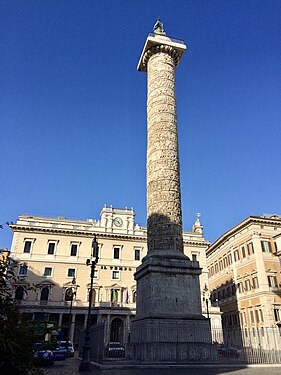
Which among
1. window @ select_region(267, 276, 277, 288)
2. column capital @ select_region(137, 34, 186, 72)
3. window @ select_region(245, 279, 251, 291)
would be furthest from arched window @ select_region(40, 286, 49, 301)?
column capital @ select_region(137, 34, 186, 72)

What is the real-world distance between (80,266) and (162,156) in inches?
739

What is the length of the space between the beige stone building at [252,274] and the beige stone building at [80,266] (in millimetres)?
2415

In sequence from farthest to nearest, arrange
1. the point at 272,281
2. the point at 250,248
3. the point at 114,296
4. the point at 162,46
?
the point at 114,296 < the point at 250,248 < the point at 272,281 < the point at 162,46

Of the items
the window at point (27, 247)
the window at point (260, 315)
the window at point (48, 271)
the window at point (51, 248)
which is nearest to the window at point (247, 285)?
the window at point (260, 315)

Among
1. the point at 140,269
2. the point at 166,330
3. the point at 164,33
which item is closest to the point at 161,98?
the point at 164,33

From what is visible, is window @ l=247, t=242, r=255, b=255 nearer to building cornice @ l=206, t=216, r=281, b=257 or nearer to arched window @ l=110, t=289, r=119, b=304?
building cornice @ l=206, t=216, r=281, b=257

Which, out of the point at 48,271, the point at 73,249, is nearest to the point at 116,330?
the point at 48,271

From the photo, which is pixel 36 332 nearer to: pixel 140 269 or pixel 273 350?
pixel 140 269

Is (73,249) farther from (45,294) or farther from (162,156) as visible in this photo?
(162,156)

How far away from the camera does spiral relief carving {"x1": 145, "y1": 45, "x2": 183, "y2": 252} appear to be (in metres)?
14.2

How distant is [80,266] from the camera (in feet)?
99.5

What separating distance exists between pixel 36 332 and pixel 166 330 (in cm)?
978

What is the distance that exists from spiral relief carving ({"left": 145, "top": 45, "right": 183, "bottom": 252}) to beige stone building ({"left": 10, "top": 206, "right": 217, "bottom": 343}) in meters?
15.8

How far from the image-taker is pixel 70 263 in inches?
1190
